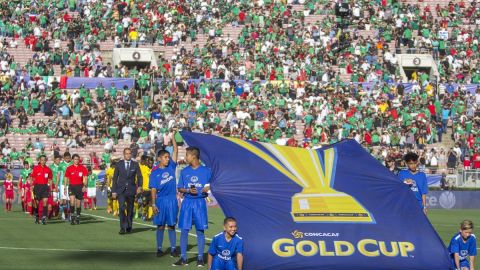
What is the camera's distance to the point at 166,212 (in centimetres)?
1998

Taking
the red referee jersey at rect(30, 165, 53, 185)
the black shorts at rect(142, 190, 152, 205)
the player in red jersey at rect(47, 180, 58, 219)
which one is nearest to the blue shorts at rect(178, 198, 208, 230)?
the red referee jersey at rect(30, 165, 53, 185)

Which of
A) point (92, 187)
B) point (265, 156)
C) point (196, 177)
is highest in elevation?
point (265, 156)

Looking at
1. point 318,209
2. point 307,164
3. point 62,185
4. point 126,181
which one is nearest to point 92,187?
point 62,185

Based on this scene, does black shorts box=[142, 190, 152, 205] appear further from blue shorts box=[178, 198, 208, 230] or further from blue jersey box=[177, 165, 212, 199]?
blue jersey box=[177, 165, 212, 199]

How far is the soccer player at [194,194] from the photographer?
719 inches

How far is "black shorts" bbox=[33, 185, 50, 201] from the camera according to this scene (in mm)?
27222

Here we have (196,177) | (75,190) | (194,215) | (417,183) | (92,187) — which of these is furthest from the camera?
(92,187)

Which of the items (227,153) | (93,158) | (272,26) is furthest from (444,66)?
(227,153)

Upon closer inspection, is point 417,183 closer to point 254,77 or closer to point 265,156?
point 265,156

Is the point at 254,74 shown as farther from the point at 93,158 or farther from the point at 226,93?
the point at 93,158

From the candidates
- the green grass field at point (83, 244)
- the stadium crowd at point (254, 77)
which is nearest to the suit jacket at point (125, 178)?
the green grass field at point (83, 244)

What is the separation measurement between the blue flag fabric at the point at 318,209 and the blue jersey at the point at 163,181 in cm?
182

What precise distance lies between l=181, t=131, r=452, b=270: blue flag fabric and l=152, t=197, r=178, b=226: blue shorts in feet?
6.09

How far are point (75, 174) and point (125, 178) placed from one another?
2.87 meters
